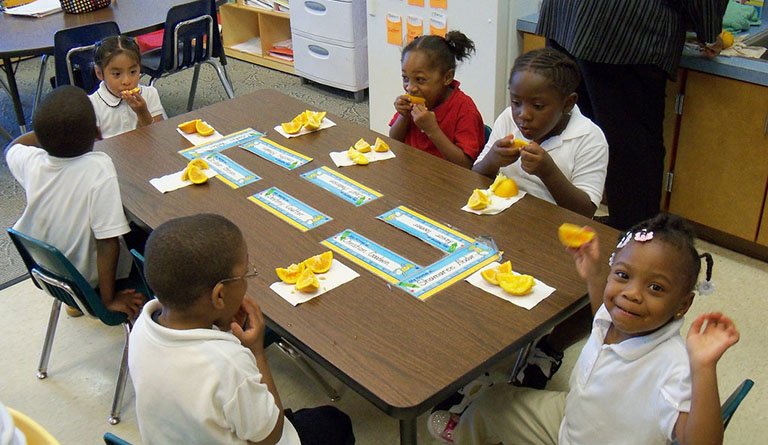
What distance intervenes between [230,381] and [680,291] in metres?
0.84

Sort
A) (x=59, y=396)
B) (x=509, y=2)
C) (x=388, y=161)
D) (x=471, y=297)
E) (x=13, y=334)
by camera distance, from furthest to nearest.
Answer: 1. (x=509, y=2)
2. (x=13, y=334)
3. (x=59, y=396)
4. (x=388, y=161)
5. (x=471, y=297)

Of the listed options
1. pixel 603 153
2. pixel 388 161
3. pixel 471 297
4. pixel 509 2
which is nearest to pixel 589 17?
pixel 509 2

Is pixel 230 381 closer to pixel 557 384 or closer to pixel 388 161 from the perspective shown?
A: pixel 388 161

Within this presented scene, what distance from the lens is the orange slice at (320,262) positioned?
1689 mm

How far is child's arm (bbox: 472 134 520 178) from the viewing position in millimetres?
2006

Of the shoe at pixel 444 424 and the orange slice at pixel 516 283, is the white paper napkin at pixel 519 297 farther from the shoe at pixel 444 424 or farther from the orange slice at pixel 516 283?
the shoe at pixel 444 424

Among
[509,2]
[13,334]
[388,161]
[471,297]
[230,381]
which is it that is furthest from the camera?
[509,2]

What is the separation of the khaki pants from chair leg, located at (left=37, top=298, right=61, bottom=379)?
1.37 meters

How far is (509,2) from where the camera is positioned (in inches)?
132

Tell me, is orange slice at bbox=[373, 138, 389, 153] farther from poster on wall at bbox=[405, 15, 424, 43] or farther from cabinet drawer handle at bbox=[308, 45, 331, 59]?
cabinet drawer handle at bbox=[308, 45, 331, 59]

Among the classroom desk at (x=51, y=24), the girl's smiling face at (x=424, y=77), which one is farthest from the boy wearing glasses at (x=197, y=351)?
the classroom desk at (x=51, y=24)

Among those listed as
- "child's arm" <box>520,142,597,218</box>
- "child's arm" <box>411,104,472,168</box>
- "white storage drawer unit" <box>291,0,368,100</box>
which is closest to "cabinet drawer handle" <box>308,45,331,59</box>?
"white storage drawer unit" <box>291,0,368,100</box>

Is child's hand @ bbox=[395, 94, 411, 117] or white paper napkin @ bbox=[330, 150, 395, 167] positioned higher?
child's hand @ bbox=[395, 94, 411, 117]

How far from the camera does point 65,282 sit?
2.06 m
